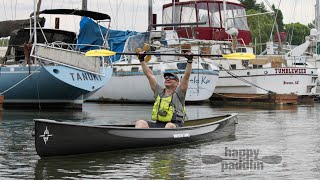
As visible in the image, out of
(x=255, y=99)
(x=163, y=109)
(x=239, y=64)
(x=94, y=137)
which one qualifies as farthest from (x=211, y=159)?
(x=239, y=64)

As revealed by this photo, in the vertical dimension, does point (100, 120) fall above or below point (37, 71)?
below

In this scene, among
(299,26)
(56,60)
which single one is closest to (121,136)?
(56,60)

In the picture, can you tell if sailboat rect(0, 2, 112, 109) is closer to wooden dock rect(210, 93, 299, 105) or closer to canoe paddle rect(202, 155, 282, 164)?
wooden dock rect(210, 93, 299, 105)

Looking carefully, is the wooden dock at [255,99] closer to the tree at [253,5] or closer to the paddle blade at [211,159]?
the paddle blade at [211,159]

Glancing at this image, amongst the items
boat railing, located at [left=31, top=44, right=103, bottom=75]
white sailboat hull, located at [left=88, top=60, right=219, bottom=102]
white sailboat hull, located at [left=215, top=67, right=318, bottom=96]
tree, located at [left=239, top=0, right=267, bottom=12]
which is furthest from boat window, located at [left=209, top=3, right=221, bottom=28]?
tree, located at [left=239, top=0, right=267, bottom=12]

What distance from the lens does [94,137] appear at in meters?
12.0

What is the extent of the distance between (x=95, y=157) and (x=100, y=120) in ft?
29.7

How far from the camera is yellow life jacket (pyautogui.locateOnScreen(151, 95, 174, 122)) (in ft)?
41.7

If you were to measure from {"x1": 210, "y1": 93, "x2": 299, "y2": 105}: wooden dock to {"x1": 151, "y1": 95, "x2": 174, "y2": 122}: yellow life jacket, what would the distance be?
20118 mm

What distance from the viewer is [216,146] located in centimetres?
1395

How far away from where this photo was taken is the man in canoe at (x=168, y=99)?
41.8 feet

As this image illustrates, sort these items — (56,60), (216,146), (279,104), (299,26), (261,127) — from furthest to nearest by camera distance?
(299,26) < (279,104) < (56,60) < (261,127) < (216,146)

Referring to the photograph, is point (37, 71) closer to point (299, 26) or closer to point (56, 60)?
point (56, 60)

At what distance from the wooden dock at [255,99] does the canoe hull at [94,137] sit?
1918 centimetres
